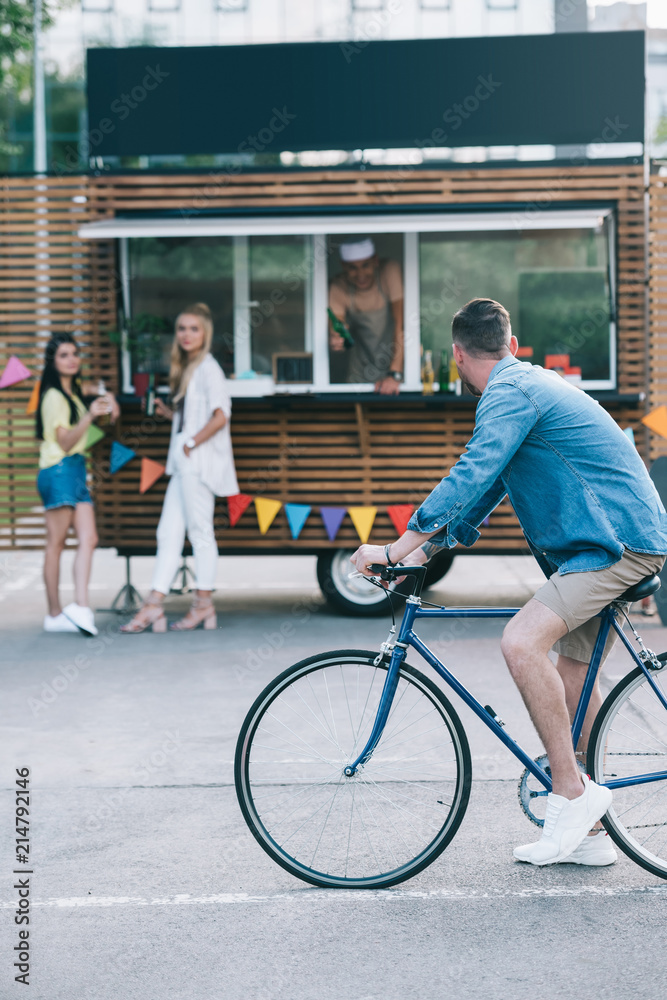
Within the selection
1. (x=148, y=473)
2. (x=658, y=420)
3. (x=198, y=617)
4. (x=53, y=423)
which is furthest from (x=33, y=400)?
(x=658, y=420)

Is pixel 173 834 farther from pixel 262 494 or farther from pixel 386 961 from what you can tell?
pixel 262 494

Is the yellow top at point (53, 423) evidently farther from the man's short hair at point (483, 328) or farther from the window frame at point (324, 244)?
the man's short hair at point (483, 328)

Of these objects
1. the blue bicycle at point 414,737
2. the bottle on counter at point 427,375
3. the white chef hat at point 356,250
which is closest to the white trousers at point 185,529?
the bottle on counter at point 427,375

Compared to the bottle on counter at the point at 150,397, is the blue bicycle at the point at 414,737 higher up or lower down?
lower down

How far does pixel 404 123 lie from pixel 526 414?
19.6 ft

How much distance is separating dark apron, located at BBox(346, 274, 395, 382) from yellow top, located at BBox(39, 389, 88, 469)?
221 cm

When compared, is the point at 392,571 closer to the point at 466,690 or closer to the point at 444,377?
the point at 466,690

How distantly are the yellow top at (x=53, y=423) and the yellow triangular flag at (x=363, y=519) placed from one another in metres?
2.03

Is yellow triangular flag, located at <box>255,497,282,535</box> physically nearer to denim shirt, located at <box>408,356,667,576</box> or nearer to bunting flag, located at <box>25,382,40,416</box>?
bunting flag, located at <box>25,382,40,416</box>

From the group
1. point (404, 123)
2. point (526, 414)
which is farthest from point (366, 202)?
point (526, 414)

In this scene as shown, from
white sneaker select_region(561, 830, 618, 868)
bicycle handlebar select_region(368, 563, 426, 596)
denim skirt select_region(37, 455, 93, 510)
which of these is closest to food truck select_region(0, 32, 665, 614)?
denim skirt select_region(37, 455, 93, 510)

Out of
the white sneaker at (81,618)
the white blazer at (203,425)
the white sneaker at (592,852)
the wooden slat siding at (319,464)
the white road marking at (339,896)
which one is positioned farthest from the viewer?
the wooden slat siding at (319,464)

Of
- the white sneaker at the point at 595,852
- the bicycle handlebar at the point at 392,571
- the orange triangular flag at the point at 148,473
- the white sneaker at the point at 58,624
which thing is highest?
the orange triangular flag at the point at 148,473

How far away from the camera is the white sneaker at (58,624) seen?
8.88 m
